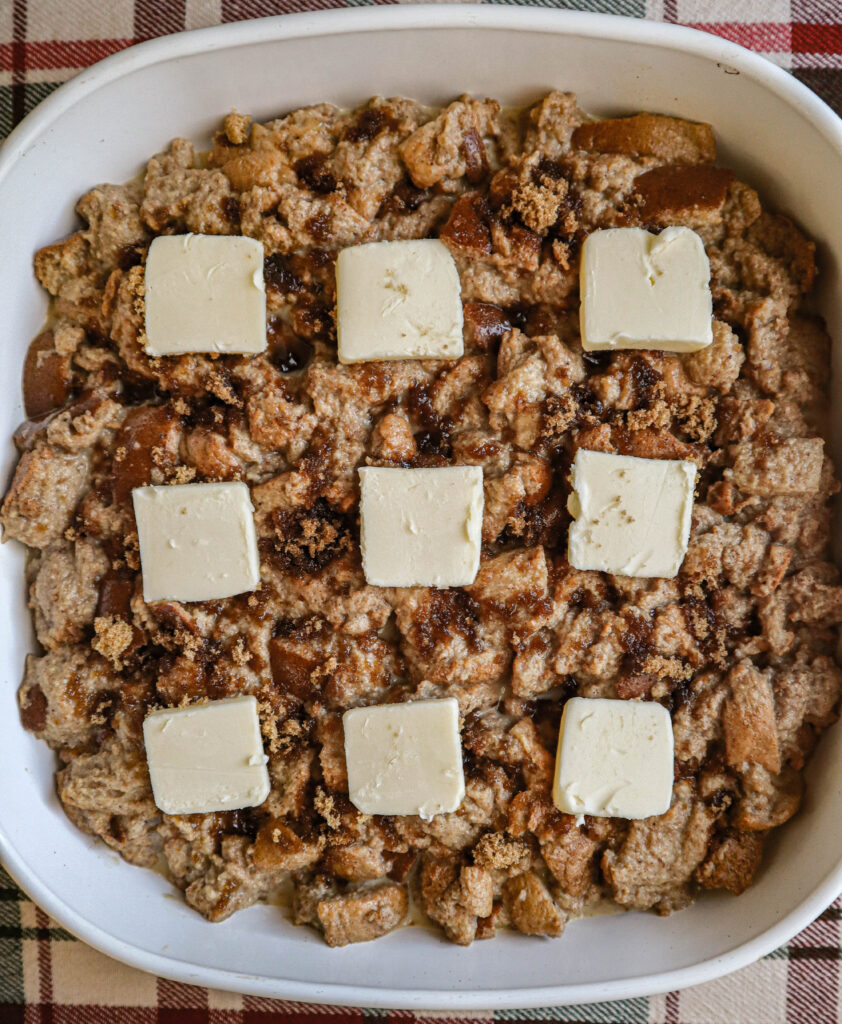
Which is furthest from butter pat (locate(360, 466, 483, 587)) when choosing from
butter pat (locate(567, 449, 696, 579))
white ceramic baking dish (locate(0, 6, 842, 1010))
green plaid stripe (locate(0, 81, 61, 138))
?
green plaid stripe (locate(0, 81, 61, 138))

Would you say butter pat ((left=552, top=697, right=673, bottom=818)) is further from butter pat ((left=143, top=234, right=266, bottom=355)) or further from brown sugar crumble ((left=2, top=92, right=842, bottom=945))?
butter pat ((left=143, top=234, right=266, bottom=355))

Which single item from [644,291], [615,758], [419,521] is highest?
[644,291]

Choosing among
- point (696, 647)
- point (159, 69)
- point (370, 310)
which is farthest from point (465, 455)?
point (159, 69)

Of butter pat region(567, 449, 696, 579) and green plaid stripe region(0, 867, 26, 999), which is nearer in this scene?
butter pat region(567, 449, 696, 579)

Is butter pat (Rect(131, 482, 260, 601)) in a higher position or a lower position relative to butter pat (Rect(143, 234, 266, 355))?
lower

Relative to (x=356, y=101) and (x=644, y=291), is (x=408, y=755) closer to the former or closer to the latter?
(x=644, y=291)

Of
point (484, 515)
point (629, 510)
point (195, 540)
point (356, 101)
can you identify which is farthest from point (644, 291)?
point (195, 540)

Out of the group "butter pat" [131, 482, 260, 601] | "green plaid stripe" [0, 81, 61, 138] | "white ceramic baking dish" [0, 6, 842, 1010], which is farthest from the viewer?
"green plaid stripe" [0, 81, 61, 138]
